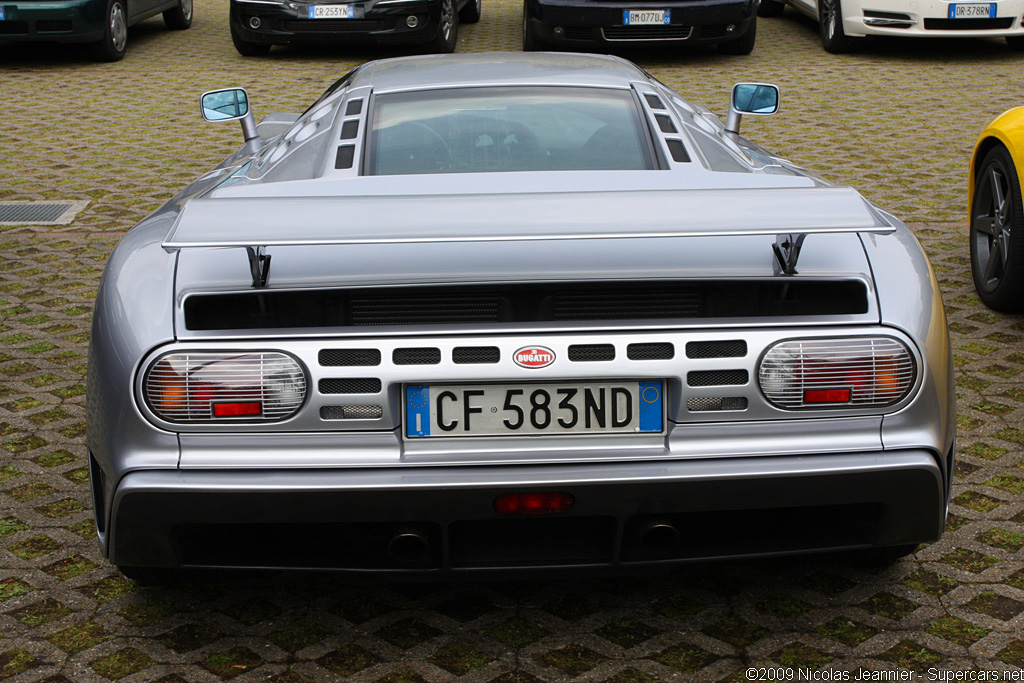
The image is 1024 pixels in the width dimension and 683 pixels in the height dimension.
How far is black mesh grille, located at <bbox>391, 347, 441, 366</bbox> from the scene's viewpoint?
2.41 meters

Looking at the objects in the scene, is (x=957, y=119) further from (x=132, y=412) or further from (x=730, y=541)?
(x=132, y=412)

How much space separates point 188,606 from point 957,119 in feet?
27.1

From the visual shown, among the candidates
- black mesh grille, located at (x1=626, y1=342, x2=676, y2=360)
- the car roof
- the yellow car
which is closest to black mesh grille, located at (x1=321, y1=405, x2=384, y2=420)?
black mesh grille, located at (x1=626, y1=342, x2=676, y2=360)

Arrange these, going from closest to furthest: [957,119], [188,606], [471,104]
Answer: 1. [188,606]
2. [471,104]
3. [957,119]

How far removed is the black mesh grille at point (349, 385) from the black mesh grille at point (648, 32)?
9.76 m

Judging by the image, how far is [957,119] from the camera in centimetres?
954

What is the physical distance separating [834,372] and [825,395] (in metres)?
0.05

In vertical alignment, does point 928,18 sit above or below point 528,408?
below

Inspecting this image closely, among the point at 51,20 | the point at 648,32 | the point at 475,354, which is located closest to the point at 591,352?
the point at 475,354

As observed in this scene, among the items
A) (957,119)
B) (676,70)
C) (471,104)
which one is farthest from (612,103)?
(676,70)

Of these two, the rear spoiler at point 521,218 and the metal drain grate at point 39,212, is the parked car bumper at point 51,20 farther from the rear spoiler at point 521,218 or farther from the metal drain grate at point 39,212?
the rear spoiler at point 521,218

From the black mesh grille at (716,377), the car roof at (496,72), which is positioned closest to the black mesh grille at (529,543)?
the black mesh grille at (716,377)

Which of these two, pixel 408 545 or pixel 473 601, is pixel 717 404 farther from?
pixel 473 601

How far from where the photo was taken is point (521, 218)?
239 cm
